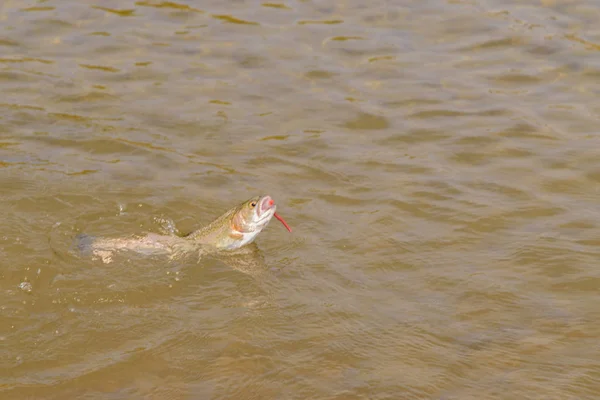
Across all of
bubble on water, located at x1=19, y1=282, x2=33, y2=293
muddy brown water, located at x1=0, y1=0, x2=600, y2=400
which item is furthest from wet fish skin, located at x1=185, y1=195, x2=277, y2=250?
bubble on water, located at x1=19, y1=282, x2=33, y2=293

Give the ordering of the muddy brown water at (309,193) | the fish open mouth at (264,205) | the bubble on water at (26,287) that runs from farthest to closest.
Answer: the fish open mouth at (264,205)
the bubble on water at (26,287)
the muddy brown water at (309,193)

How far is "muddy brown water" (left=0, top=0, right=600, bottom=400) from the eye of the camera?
6.60m

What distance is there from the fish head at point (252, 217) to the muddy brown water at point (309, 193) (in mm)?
300

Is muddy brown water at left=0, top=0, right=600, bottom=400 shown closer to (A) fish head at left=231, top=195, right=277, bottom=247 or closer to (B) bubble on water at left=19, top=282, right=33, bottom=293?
(B) bubble on water at left=19, top=282, right=33, bottom=293

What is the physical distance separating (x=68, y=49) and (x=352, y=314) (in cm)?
728

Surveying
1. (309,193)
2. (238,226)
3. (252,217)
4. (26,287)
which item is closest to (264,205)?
(252,217)

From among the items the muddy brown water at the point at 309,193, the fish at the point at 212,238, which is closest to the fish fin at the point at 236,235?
the fish at the point at 212,238

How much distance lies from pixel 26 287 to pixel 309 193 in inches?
125

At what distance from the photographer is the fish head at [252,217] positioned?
7.93m

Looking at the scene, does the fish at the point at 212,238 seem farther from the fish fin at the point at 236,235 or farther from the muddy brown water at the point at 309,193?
the muddy brown water at the point at 309,193

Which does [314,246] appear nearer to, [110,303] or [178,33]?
[110,303]

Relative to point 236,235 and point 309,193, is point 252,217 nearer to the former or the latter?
point 236,235

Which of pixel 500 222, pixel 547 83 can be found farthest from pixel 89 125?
pixel 547 83

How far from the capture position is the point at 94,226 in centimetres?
860
